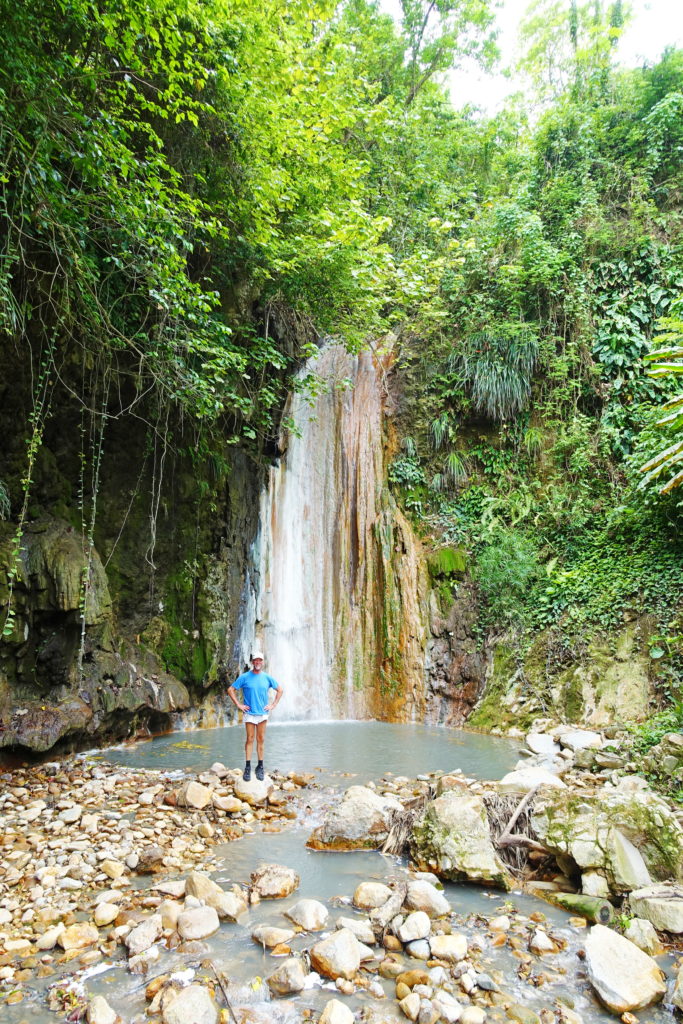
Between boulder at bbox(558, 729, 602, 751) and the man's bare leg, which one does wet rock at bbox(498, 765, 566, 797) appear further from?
the man's bare leg

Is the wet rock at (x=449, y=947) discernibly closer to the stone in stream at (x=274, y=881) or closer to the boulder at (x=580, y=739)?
the stone in stream at (x=274, y=881)

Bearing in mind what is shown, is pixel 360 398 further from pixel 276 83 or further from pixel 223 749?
pixel 223 749

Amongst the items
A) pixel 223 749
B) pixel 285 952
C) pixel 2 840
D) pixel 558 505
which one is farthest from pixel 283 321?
pixel 285 952

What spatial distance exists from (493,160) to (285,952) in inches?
719

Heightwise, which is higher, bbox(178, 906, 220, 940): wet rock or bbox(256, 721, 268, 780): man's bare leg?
bbox(256, 721, 268, 780): man's bare leg

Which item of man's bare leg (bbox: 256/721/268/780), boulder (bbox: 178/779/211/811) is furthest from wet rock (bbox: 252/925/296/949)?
man's bare leg (bbox: 256/721/268/780)

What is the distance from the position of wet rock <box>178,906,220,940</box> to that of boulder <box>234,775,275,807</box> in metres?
1.87

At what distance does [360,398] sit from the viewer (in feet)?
42.0

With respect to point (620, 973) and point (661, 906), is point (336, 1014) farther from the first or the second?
point (661, 906)

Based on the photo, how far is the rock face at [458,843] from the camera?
139 inches

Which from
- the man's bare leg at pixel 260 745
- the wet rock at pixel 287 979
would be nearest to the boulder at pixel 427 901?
the wet rock at pixel 287 979

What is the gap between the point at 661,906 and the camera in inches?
116

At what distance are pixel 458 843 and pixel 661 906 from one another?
1168 mm

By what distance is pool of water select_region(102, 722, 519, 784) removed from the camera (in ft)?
19.9
